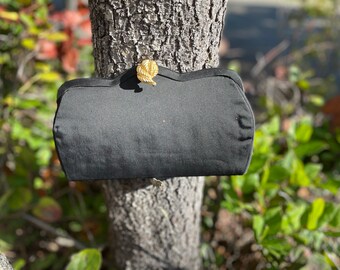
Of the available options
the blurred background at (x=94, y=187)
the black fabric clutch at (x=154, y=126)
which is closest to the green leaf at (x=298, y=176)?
the blurred background at (x=94, y=187)

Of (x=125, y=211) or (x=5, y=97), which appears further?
(x=5, y=97)

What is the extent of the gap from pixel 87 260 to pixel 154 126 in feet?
1.51

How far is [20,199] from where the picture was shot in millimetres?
1448

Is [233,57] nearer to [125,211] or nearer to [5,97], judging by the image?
[5,97]

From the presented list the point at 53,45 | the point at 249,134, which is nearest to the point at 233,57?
the point at 53,45

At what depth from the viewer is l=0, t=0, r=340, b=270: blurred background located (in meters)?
1.29

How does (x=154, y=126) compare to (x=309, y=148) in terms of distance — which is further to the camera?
(x=309, y=148)

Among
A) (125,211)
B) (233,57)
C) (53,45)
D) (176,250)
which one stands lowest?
(233,57)

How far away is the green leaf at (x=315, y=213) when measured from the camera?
1259mm

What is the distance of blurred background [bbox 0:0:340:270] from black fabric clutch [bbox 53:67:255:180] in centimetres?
36

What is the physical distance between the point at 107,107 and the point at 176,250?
2.05ft

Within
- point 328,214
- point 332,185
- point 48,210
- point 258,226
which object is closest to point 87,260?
point 48,210

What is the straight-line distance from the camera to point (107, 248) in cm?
155

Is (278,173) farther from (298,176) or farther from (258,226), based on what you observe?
(258,226)
